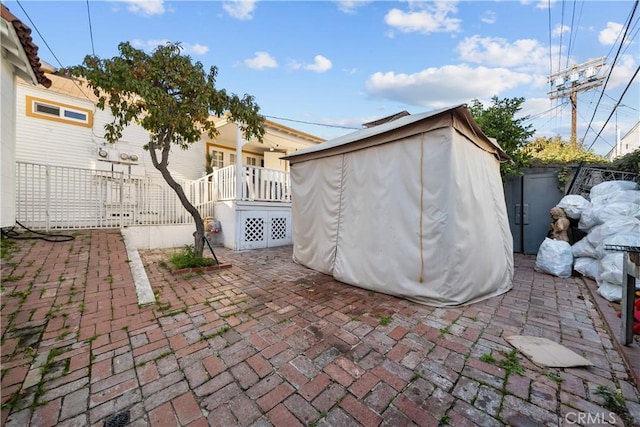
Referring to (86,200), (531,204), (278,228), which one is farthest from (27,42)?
(531,204)

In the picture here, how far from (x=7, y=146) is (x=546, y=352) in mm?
7672

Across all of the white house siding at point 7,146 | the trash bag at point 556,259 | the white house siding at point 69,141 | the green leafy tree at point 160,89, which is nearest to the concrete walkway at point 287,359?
the trash bag at point 556,259

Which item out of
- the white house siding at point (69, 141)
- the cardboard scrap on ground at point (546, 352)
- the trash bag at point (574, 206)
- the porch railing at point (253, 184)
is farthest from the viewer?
the white house siding at point (69, 141)

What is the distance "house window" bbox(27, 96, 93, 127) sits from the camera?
6.48 m

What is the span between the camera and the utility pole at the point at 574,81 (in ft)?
38.6

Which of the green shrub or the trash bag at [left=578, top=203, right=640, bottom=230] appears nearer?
the trash bag at [left=578, top=203, right=640, bottom=230]

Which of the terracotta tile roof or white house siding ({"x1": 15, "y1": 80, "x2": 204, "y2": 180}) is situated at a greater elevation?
the terracotta tile roof

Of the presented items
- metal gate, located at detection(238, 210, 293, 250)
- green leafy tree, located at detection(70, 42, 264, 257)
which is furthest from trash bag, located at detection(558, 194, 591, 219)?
green leafy tree, located at detection(70, 42, 264, 257)

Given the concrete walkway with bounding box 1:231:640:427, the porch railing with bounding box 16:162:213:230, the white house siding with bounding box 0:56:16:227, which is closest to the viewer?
the concrete walkway with bounding box 1:231:640:427

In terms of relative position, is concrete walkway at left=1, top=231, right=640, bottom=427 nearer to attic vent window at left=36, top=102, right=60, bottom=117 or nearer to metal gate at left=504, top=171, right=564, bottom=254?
metal gate at left=504, top=171, right=564, bottom=254

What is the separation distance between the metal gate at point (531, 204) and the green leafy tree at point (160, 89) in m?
6.43

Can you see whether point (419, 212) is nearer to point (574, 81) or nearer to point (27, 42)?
point (27, 42)

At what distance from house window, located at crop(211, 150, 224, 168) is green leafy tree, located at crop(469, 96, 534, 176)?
881 cm

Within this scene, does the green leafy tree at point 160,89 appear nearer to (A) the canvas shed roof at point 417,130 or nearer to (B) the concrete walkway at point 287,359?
(A) the canvas shed roof at point 417,130
